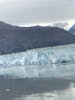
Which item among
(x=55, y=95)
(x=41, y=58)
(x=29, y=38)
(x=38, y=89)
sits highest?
(x=29, y=38)

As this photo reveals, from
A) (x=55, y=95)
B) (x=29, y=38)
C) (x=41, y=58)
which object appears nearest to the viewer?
(x=55, y=95)

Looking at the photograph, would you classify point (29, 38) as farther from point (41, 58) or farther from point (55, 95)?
point (55, 95)

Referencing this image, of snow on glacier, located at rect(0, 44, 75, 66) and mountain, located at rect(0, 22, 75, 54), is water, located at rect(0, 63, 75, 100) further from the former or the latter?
mountain, located at rect(0, 22, 75, 54)

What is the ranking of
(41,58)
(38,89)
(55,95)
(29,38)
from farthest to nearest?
(29,38) → (41,58) → (38,89) → (55,95)

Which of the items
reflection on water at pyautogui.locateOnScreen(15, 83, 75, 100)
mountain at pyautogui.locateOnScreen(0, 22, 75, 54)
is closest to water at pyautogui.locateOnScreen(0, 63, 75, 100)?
reflection on water at pyautogui.locateOnScreen(15, 83, 75, 100)

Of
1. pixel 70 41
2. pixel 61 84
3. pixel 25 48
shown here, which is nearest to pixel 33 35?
pixel 70 41

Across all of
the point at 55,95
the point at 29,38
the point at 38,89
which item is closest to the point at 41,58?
the point at 29,38

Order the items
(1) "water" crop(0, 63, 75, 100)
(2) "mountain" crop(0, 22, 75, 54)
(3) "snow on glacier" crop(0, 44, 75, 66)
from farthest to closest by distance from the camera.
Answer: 1. (2) "mountain" crop(0, 22, 75, 54)
2. (3) "snow on glacier" crop(0, 44, 75, 66)
3. (1) "water" crop(0, 63, 75, 100)

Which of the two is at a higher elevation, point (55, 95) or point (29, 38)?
point (29, 38)

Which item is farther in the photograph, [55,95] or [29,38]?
[29,38]
